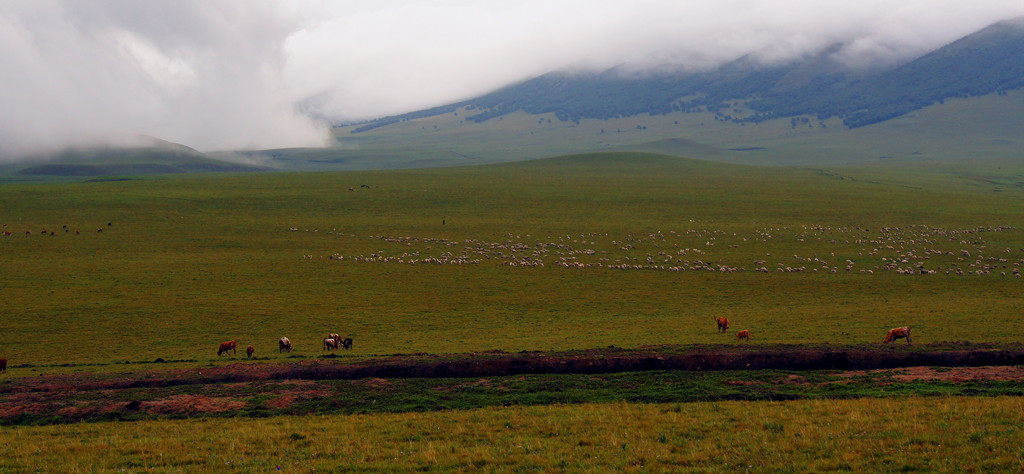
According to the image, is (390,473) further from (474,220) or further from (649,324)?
(474,220)

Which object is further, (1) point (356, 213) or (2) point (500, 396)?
(1) point (356, 213)

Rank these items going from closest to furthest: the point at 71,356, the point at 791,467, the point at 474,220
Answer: the point at 791,467 < the point at 71,356 < the point at 474,220

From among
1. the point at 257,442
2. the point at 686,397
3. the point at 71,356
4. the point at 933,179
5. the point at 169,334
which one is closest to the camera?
the point at 257,442

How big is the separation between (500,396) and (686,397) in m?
5.00

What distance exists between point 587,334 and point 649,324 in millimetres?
4106

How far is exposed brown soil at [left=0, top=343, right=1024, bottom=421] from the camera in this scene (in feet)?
68.2

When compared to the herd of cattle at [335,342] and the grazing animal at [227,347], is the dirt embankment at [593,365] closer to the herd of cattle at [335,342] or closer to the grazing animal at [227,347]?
the herd of cattle at [335,342]

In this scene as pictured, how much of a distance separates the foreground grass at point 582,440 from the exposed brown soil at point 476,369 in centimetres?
306

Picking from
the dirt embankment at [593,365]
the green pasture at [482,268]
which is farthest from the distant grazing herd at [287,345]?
the dirt embankment at [593,365]

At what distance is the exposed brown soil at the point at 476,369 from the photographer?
2078 cm

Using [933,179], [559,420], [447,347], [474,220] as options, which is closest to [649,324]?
[447,347]

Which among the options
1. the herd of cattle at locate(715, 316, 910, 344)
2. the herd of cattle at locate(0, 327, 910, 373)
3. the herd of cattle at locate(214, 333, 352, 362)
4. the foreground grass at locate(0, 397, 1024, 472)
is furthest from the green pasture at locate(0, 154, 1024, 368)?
the foreground grass at locate(0, 397, 1024, 472)

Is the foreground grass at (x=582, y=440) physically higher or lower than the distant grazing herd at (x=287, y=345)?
higher

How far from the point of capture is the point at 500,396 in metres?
20.0
